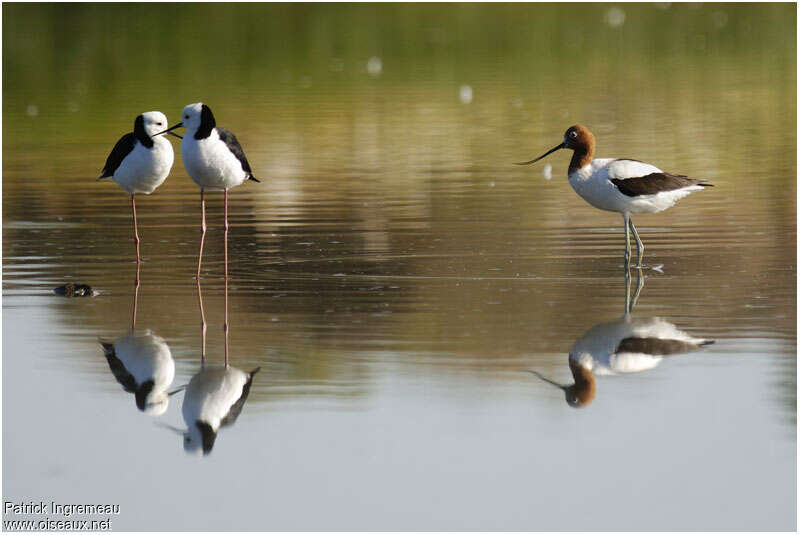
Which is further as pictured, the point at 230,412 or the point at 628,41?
the point at 628,41

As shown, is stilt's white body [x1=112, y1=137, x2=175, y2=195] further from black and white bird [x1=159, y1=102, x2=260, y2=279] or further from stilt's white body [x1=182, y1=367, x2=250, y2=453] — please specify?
stilt's white body [x1=182, y1=367, x2=250, y2=453]

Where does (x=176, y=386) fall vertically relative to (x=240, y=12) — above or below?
below

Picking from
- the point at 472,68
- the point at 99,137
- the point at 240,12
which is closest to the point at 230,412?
the point at 99,137

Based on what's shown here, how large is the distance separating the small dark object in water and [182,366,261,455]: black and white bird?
8.50 ft

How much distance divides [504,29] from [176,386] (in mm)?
33055

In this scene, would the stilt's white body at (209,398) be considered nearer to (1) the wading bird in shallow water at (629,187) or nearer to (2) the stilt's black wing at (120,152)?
(2) the stilt's black wing at (120,152)

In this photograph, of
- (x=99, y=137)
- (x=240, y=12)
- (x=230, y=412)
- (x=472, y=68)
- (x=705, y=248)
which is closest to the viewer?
(x=230, y=412)

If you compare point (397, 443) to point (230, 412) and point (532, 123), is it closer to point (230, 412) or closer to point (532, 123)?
point (230, 412)

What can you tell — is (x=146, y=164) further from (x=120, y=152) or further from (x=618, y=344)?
(x=618, y=344)

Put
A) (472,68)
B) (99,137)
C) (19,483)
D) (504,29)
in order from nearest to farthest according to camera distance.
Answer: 1. (19,483)
2. (99,137)
3. (472,68)
4. (504,29)

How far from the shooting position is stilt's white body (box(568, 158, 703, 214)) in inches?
468

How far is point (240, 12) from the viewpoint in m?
42.7

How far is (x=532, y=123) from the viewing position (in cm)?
2388

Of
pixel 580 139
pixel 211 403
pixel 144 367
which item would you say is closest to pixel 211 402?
pixel 211 403
